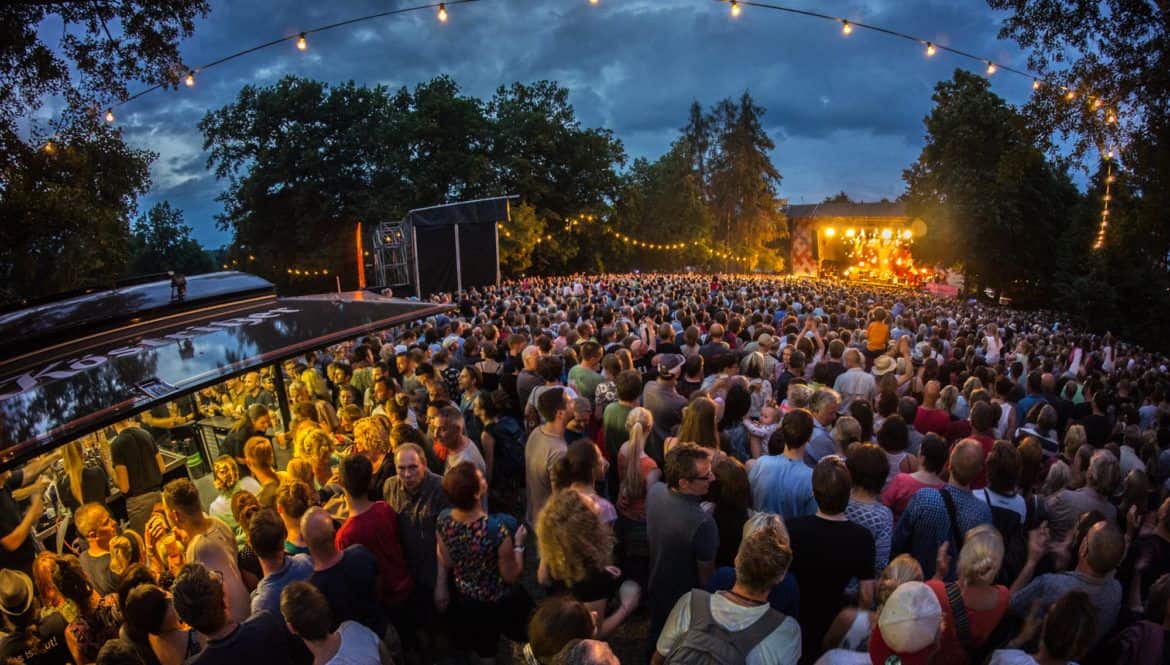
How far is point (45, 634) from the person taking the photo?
9.90 feet

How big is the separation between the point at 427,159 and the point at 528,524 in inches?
1204

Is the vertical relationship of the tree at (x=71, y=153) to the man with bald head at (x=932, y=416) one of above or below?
above

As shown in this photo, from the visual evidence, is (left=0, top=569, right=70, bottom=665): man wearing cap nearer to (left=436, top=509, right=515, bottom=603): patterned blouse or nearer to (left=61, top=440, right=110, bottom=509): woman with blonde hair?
(left=61, top=440, right=110, bottom=509): woman with blonde hair

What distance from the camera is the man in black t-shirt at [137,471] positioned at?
4617mm

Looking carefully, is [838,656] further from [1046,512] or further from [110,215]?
[110,215]

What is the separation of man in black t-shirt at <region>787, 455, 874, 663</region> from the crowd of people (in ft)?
0.03

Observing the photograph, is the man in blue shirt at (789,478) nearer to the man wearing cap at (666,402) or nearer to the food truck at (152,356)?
the man wearing cap at (666,402)

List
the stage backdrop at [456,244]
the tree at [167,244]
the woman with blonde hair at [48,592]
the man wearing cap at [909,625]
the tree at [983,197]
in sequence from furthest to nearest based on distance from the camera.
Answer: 1. the tree at [167,244]
2. the tree at [983,197]
3. the stage backdrop at [456,244]
4. the woman with blonde hair at [48,592]
5. the man wearing cap at [909,625]

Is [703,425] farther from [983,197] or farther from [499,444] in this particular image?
[983,197]

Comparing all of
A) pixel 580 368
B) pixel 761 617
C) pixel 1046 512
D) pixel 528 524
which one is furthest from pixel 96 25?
pixel 1046 512

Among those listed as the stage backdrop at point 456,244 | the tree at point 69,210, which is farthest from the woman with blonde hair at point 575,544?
the stage backdrop at point 456,244

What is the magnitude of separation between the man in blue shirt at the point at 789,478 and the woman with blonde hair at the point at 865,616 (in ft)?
2.26

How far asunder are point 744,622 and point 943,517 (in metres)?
1.52

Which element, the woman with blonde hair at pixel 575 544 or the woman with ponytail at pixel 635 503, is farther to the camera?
the woman with ponytail at pixel 635 503
